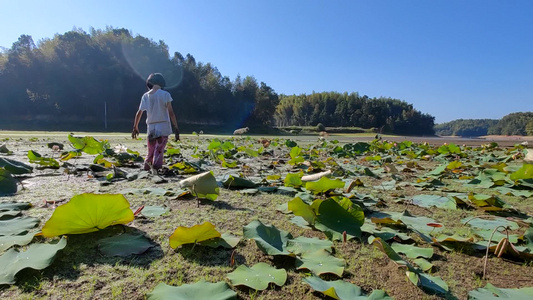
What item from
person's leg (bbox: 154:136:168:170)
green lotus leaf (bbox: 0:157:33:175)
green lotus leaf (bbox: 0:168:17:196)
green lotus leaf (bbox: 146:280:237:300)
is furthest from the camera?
person's leg (bbox: 154:136:168:170)

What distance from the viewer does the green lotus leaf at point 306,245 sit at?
39.7 inches

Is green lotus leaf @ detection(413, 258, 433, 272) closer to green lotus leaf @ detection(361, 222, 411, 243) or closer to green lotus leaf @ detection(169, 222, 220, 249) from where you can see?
green lotus leaf @ detection(361, 222, 411, 243)

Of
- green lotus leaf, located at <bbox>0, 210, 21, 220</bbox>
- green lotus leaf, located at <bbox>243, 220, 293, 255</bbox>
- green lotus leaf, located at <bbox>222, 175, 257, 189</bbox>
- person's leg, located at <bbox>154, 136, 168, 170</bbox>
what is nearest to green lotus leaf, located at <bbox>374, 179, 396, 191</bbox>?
green lotus leaf, located at <bbox>222, 175, 257, 189</bbox>

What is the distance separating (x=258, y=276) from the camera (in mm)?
829

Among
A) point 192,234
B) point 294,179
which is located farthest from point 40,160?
point 192,234

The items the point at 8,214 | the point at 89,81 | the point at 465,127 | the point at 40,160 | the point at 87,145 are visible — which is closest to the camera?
the point at 8,214

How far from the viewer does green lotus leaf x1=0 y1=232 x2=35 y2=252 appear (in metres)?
0.92

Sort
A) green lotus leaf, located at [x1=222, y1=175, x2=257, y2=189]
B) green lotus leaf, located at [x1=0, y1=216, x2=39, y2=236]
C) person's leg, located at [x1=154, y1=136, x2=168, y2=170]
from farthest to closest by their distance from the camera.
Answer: person's leg, located at [x1=154, y1=136, x2=168, y2=170] < green lotus leaf, located at [x1=222, y1=175, x2=257, y2=189] < green lotus leaf, located at [x1=0, y1=216, x2=39, y2=236]

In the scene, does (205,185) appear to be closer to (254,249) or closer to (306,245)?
(254,249)

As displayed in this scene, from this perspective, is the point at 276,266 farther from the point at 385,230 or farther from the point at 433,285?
the point at 385,230

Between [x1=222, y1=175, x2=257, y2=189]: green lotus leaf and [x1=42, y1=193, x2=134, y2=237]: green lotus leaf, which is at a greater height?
[x1=42, y1=193, x2=134, y2=237]: green lotus leaf

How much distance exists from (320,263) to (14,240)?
39.3 inches

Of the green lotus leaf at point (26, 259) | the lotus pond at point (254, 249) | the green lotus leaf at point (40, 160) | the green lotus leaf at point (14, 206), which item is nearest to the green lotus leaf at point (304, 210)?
the lotus pond at point (254, 249)

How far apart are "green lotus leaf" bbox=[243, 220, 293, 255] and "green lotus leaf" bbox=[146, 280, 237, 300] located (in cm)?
23
